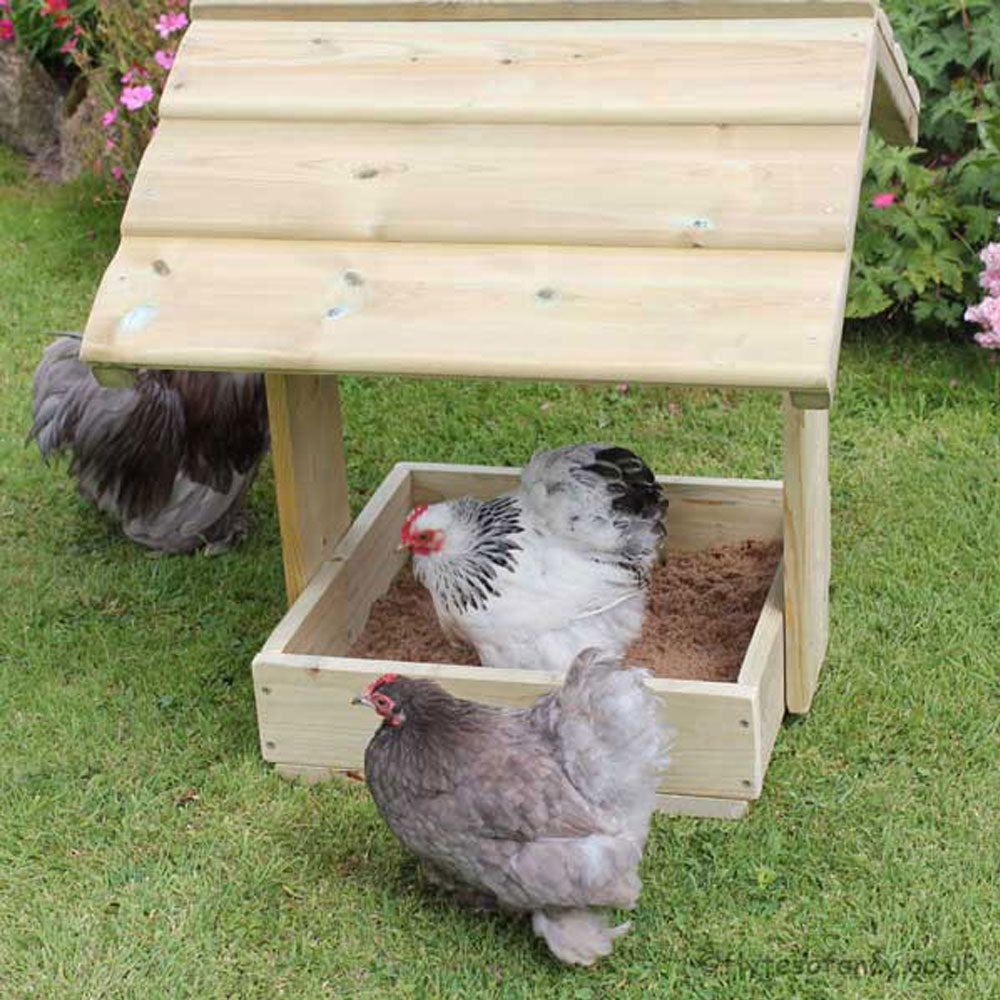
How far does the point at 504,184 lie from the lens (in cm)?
323

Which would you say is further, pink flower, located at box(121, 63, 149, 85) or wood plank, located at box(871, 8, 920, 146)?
pink flower, located at box(121, 63, 149, 85)

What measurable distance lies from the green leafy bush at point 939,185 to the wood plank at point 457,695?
2.39 m

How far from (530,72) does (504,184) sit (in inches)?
11.9

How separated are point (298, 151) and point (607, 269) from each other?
74 cm

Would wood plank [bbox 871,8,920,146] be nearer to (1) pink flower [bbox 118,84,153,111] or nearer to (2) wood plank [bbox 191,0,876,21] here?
(2) wood plank [bbox 191,0,876,21]

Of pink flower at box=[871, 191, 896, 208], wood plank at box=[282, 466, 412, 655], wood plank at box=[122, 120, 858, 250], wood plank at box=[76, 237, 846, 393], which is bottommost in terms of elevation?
wood plank at box=[282, 466, 412, 655]

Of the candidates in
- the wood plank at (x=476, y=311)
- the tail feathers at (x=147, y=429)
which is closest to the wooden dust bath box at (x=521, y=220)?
the wood plank at (x=476, y=311)

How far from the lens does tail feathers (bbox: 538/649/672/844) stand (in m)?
3.13

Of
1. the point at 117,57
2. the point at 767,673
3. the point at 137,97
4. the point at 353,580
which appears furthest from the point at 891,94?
the point at 117,57

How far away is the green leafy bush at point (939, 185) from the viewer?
17.9 feet

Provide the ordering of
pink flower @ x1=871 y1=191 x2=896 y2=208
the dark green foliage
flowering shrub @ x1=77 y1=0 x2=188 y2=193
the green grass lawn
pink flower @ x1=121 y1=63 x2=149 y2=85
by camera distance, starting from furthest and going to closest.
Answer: the dark green foliage → pink flower @ x1=121 y1=63 x2=149 y2=85 → flowering shrub @ x1=77 y1=0 x2=188 y2=193 → pink flower @ x1=871 y1=191 x2=896 y2=208 → the green grass lawn

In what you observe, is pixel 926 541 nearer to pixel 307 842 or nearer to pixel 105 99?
pixel 307 842

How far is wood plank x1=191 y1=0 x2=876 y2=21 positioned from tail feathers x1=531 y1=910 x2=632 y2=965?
1.85 meters

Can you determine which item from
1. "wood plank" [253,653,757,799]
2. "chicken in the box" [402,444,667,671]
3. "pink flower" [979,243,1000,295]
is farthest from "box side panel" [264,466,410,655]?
"pink flower" [979,243,1000,295]
